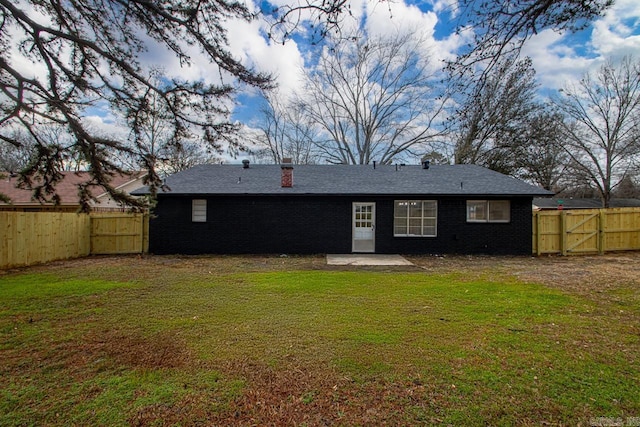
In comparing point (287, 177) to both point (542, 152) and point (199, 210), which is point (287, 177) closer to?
point (199, 210)

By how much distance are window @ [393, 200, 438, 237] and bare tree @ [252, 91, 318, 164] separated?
14.5 meters

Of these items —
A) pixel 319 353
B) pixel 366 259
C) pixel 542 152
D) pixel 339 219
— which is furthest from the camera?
pixel 542 152

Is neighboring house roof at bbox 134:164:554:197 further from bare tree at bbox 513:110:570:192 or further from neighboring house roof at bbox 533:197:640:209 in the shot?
neighboring house roof at bbox 533:197:640:209

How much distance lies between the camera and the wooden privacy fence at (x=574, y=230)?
38.2ft

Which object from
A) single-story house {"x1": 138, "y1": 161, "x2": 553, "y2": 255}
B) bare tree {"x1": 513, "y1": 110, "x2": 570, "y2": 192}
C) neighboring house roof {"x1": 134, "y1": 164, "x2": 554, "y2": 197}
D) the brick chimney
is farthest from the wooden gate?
bare tree {"x1": 513, "y1": 110, "x2": 570, "y2": 192}

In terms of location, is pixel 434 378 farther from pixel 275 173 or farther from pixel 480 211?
pixel 275 173

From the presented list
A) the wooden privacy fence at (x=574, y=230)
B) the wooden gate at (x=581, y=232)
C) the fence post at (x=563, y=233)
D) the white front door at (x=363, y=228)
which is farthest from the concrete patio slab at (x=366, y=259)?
the wooden gate at (x=581, y=232)

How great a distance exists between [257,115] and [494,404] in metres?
24.5

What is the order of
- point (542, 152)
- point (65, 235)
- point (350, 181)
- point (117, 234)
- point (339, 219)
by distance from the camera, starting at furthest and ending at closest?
point (542, 152), point (350, 181), point (117, 234), point (339, 219), point (65, 235)

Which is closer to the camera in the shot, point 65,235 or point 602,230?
point 65,235

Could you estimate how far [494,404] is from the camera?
8.13 ft

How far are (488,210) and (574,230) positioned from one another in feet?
11.5

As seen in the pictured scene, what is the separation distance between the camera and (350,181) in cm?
1269

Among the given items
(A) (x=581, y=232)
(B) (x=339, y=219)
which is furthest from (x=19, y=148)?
(A) (x=581, y=232)
